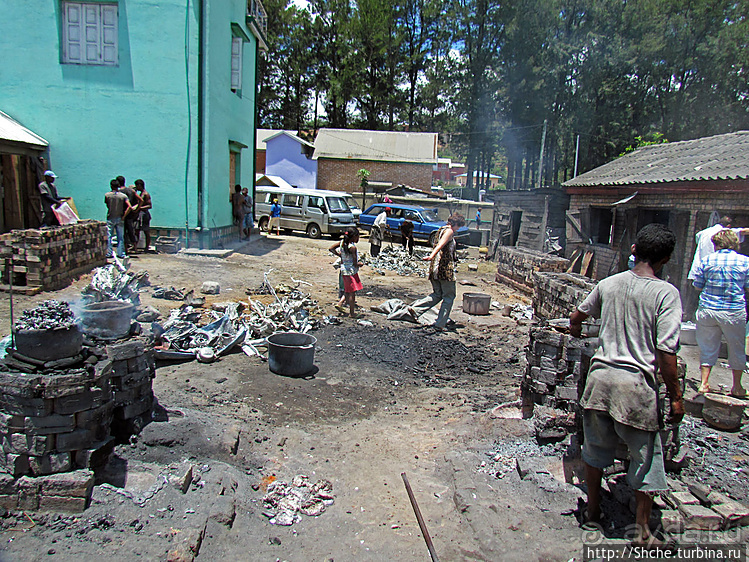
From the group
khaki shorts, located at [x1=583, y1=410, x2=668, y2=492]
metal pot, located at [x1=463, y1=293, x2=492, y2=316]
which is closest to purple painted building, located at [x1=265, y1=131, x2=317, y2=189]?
metal pot, located at [x1=463, y1=293, x2=492, y2=316]

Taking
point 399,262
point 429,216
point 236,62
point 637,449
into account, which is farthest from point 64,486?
point 429,216

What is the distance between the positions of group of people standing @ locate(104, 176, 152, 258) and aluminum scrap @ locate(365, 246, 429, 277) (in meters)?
6.31

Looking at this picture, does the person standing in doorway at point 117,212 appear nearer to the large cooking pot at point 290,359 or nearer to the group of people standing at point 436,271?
the group of people standing at point 436,271

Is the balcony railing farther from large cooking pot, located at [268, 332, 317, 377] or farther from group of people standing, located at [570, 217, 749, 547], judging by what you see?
group of people standing, located at [570, 217, 749, 547]

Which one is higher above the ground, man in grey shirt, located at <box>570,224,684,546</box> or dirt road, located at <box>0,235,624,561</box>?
man in grey shirt, located at <box>570,224,684,546</box>

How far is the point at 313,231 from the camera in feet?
66.2

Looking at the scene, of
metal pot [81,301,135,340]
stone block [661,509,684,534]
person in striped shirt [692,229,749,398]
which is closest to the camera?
stone block [661,509,684,534]

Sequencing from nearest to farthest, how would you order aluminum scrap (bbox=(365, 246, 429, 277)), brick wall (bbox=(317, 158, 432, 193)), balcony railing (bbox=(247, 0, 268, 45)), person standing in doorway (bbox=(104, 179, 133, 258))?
person standing in doorway (bbox=(104, 179, 133, 258))
aluminum scrap (bbox=(365, 246, 429, 277))
balcony railing (bbox=(247, 0, 268, 45))
brick wall (bbox=(317, 158, 432, 193))

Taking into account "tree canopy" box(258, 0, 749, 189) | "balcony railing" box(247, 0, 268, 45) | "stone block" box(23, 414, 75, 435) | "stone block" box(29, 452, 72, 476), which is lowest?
"stone block" box(29, 452, 72, 476)

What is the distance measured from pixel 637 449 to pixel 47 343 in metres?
3.47

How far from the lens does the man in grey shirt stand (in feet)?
9.15

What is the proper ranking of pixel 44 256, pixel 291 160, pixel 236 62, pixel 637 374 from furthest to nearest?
pixel 291 160, pixel 236 62, pixel 44 256, pixel 637 374

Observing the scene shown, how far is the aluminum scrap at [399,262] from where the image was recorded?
14.7 metres

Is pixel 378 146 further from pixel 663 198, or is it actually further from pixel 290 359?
pixel 290 359
